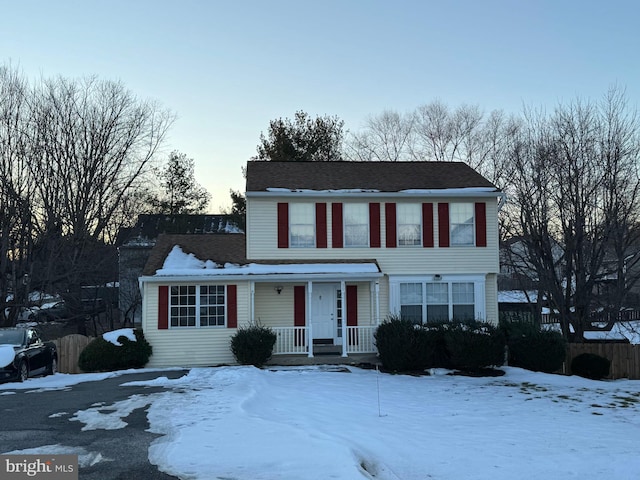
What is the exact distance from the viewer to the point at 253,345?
1700 cm

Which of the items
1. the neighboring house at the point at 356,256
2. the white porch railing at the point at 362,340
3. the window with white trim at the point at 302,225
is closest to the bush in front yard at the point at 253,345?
the neighboring house at the point at 356,256

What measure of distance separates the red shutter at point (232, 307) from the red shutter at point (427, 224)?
6.38 m

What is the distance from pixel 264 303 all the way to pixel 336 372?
160 inches

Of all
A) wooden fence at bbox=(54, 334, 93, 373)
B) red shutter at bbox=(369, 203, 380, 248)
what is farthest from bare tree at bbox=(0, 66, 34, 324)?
red shutter at bbox=(369, 203, 380, 248)

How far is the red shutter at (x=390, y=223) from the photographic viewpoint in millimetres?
19109

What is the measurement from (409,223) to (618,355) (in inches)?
327

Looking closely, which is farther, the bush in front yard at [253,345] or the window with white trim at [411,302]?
the window with white trim at [411,302]

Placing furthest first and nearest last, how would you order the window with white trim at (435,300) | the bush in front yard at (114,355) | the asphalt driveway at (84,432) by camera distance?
the window with white trim at (435,300) < the bush in front yard at (114,355) < the asphalt driveway at (84,432)

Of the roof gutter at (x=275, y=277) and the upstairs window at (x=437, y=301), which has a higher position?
the roof gutter at (x=275, y=277)

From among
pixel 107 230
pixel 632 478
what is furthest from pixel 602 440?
pixel 107 230

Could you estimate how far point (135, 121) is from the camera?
32.8 metres

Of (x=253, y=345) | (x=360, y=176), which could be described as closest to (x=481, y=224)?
(x=360, y=176)

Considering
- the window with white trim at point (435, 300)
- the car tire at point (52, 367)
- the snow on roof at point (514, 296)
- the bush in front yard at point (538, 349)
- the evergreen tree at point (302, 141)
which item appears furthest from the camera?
the snow on roof at point (514, 296)

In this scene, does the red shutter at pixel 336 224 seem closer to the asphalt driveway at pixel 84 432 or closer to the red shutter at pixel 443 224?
the red shutter at pixel 443 224
